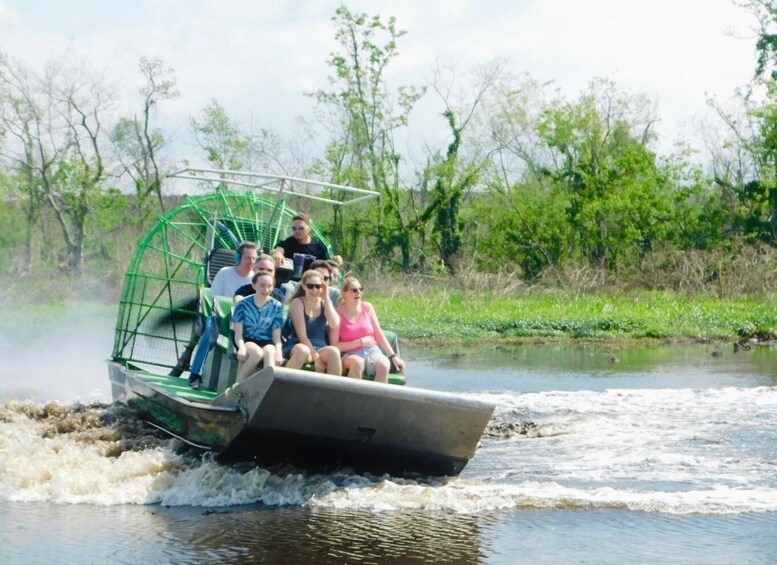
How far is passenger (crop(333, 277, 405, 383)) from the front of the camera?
10.7m

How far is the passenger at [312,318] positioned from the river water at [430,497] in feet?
3.68

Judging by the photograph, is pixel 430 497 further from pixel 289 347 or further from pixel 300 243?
pixel 300 243

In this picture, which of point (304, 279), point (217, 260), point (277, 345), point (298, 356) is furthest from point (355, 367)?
point (217, 260)

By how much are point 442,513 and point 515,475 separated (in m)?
1.58

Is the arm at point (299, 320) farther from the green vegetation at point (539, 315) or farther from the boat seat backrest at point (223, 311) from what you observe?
the green vegetation at point (539, 315)

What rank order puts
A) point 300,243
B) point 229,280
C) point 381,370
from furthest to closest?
point 300,243 < point 229,280 < point 381,370

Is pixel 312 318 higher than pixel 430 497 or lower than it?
higher

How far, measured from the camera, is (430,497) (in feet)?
33.9

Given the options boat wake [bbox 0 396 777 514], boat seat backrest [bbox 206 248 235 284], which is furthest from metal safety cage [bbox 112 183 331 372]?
boat wake [bbox 0 396 777 514]

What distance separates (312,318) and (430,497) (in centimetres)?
185

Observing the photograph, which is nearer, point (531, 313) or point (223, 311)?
point (223, 311)

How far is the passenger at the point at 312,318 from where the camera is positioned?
421 inches

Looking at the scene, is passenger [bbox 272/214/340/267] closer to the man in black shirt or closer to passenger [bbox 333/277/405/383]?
the man in black shirt

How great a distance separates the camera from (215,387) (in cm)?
1217
